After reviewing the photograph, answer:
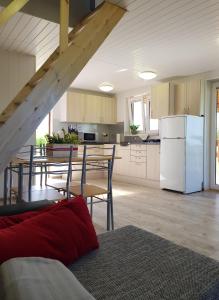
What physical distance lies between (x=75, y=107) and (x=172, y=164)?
3.04 metres

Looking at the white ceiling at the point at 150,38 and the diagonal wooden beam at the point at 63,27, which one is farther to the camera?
the white ceiling at the point at 150,38

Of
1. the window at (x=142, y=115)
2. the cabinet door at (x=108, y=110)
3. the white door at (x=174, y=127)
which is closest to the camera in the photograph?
the white door at (x=174, y=127)

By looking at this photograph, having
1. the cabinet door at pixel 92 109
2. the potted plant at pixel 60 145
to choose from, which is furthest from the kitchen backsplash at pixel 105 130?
the potted plant at pixel 60 145

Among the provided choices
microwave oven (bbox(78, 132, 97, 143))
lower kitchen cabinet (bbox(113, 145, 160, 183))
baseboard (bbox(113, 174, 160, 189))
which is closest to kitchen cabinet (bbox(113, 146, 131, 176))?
lower kitchen cabinet (bbox(113, 145, 160, 183))

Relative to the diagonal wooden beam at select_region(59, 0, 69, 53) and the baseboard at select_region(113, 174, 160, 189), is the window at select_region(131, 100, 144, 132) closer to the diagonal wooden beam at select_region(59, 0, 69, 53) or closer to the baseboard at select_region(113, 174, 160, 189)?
the baseboard at select_region(113, 174, 160, 189)

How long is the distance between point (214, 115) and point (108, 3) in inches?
138

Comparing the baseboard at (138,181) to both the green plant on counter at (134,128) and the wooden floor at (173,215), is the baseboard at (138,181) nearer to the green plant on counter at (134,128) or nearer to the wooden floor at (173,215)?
the wooden floor at (173,215)

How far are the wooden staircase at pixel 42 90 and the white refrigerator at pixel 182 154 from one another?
296 centimetres

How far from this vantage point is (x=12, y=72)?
13.3ft

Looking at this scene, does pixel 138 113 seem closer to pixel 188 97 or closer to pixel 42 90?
pixel 188 97

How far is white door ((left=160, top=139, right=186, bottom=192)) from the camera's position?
4840 mm

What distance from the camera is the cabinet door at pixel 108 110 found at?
721cm

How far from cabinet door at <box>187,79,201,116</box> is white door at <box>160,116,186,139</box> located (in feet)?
1.68

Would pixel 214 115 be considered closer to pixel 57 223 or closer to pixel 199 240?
pixel 199 240
